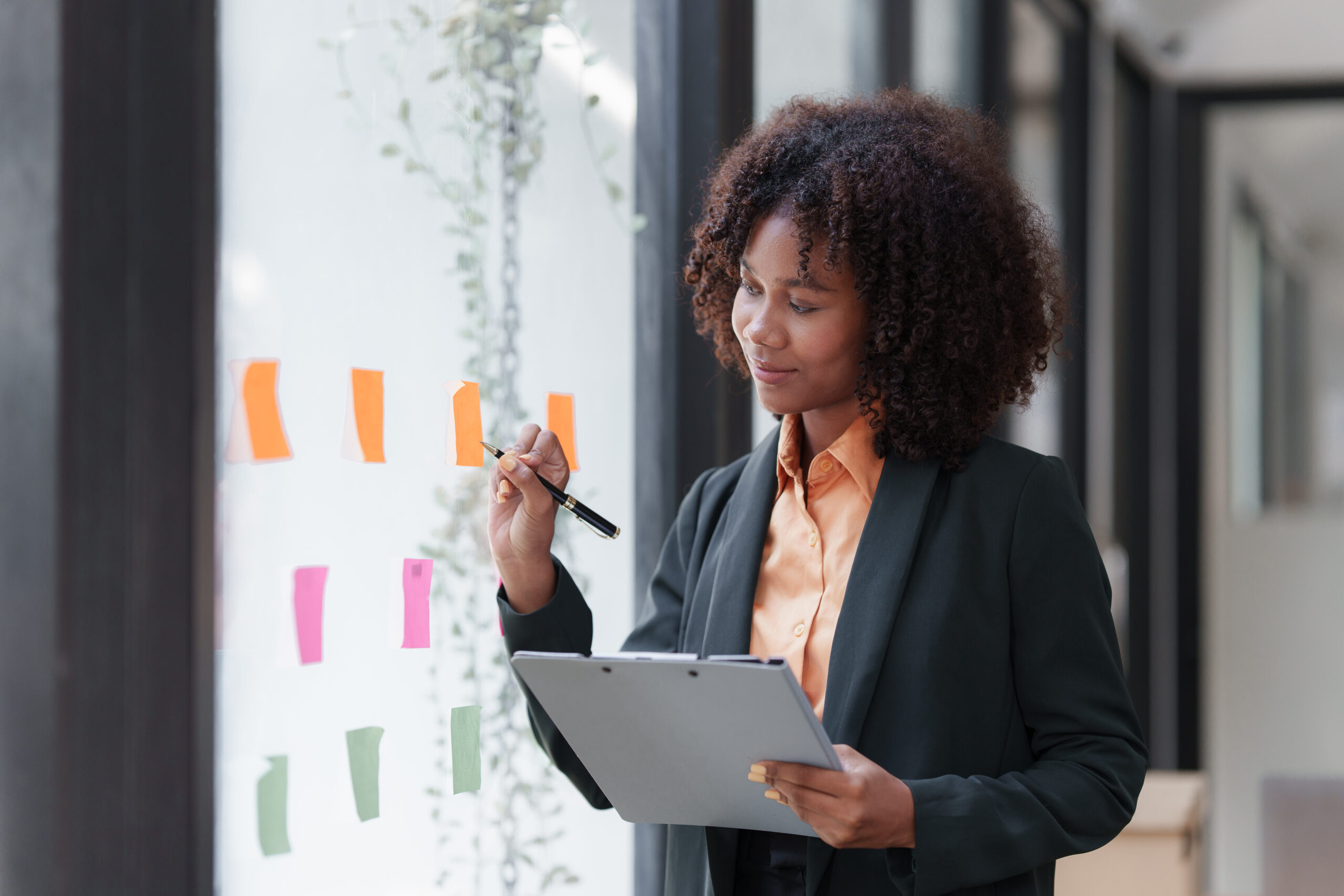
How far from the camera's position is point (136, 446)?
88cm

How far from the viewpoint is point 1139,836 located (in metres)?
2.22

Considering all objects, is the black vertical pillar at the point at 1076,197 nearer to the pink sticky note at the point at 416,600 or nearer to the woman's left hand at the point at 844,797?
the pink sticky note at the point at 416,600

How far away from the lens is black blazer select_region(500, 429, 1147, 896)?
3.13ft

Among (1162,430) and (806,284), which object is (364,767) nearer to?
(806,284)

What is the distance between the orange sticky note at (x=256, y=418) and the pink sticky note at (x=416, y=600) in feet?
0.68

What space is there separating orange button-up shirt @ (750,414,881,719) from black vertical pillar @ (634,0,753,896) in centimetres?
49

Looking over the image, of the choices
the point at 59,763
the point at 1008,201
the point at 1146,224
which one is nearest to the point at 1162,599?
the point at 1146,224

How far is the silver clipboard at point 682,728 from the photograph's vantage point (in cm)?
79

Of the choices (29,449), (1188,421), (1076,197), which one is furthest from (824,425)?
(1188,421)

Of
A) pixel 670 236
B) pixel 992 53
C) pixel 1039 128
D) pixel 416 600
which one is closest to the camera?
pixel 416 600

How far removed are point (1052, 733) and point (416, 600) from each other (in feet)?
2.05

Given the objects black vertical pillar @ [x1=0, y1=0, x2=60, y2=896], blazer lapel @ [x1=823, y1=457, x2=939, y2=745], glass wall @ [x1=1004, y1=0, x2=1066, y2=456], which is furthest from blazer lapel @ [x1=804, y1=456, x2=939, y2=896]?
glass wall @ [x1=1004, y1=0, x2=1066, y2=456]

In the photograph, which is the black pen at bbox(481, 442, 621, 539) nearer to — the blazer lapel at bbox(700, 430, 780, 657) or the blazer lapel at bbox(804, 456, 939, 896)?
the blazer lapel at bbox(700, 430, 780, 657)

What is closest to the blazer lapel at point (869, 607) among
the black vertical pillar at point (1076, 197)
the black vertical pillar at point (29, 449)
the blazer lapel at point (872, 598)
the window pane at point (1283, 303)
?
the blazer lapel at point (872, 598)
